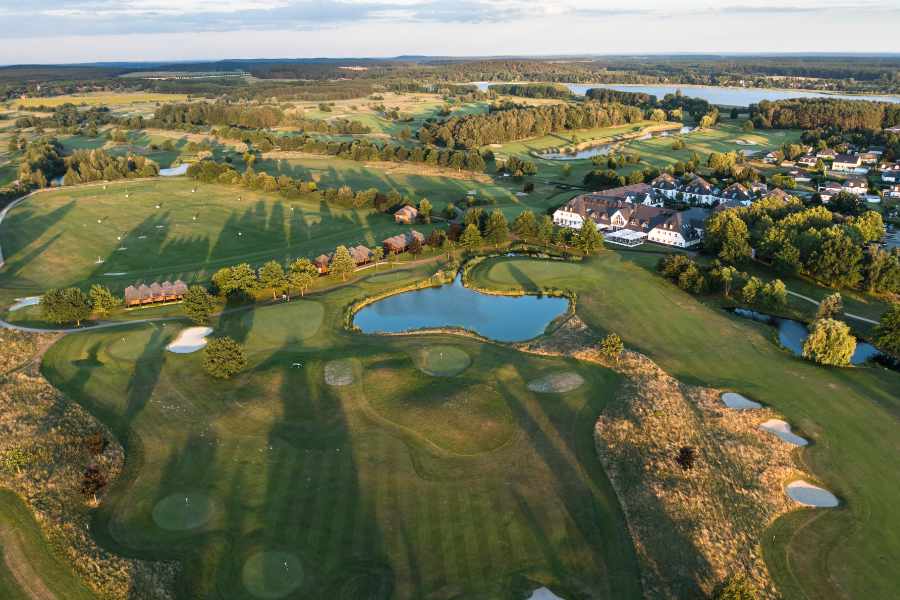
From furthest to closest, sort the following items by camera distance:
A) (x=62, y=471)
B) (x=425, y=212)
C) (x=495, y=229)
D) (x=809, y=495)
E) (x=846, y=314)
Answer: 1. (x=425, y=212)
2. (x=495, y=229)
3. (x=846, y=314)
4. (x=809, y=495)
5. (x=62, y=471)

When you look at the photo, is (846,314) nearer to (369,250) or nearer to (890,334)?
(890,334)

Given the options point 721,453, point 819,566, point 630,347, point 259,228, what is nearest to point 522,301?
point 630,347

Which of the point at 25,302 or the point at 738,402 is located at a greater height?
the point at 25,302

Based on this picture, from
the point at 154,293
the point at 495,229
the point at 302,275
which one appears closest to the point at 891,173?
the point at 495,229

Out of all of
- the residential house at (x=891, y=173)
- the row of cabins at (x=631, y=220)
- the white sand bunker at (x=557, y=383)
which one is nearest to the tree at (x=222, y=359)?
the white sand bunker at (x=557, y=383)

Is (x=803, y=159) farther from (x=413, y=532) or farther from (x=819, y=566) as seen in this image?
(x=413, y=532)

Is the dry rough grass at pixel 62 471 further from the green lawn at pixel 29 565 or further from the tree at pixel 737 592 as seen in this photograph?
the tree at pixel 737 592
